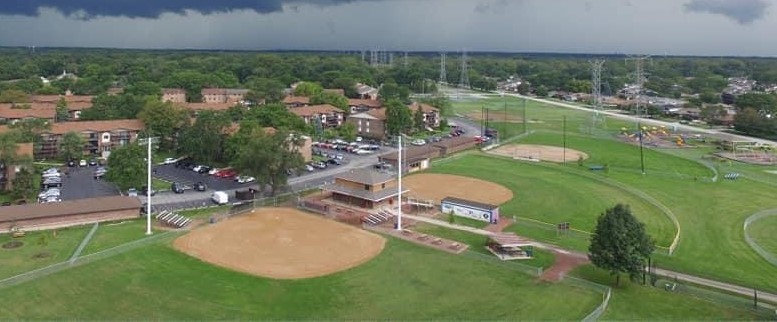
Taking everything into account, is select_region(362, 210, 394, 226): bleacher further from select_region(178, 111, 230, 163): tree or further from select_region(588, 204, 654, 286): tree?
select_region(178, 111, 230, 163): tree

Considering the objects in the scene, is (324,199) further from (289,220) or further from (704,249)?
(704,249)

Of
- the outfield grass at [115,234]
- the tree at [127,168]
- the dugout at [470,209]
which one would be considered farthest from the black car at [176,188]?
the dugout at [470,209]

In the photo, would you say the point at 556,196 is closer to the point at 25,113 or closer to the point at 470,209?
Result: the point at 470,209

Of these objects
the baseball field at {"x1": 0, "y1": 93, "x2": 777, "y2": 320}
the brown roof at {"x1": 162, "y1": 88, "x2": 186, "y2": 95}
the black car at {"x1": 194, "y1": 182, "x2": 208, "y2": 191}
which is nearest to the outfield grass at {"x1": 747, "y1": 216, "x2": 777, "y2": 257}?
the baseball field at {"x1": 0, "y1": 93, "x2": 777, "y2": 320}

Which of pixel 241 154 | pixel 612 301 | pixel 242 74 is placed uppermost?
pixel 242 74

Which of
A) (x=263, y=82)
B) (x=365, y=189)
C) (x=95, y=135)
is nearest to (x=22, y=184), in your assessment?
(x=95, y=135)

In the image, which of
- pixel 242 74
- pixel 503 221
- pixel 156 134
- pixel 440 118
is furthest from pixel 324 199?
pixel 242 74
